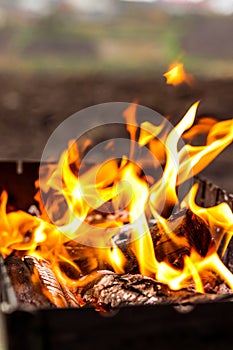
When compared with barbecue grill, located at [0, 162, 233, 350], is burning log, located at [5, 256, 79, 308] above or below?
below

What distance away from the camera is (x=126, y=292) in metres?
1.31

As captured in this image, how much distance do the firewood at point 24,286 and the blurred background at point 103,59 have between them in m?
1.77

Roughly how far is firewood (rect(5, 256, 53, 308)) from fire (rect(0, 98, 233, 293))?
0.12 metres

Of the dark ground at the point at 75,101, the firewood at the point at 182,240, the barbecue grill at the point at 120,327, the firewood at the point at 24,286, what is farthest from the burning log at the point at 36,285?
the dark ground at the point at 75,101

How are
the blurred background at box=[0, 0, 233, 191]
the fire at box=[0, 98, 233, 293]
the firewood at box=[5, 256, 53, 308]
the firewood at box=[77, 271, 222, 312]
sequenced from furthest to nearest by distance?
the blurred background at box=[0, 0, 233, 191]
the fire at box=[0, 98, 233, 293]
the firewood at box=[77, 271, 222, 312]
the firewood at box=[5, 256, 53, 308]

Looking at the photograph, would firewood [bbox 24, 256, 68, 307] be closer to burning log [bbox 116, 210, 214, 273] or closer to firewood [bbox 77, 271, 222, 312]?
firewood [bbox 77, 271, 222, 312]

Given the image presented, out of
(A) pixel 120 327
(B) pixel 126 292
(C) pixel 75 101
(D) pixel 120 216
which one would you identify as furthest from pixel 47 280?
A: (C) pixel 75 101

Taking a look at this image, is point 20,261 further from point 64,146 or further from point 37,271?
point 64,146

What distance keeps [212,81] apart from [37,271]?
3362 mm

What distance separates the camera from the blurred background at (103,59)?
3.53 meters

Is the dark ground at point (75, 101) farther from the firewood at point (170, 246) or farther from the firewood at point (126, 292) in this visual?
the firewood at point (126, 292)

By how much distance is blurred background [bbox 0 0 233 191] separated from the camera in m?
3.53

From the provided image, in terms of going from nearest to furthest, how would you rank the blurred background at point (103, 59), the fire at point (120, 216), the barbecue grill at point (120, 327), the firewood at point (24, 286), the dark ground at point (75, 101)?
the barbecue grill at point (120, 327) < the firewood at point (24, 286) < the fire at point (120, 216) < the dark ground at point (75, 101) < the blurred background at point (103, 59)

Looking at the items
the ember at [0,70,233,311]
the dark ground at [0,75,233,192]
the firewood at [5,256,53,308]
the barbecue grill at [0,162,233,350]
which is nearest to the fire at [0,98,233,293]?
the ember at [0,70,233,311]
